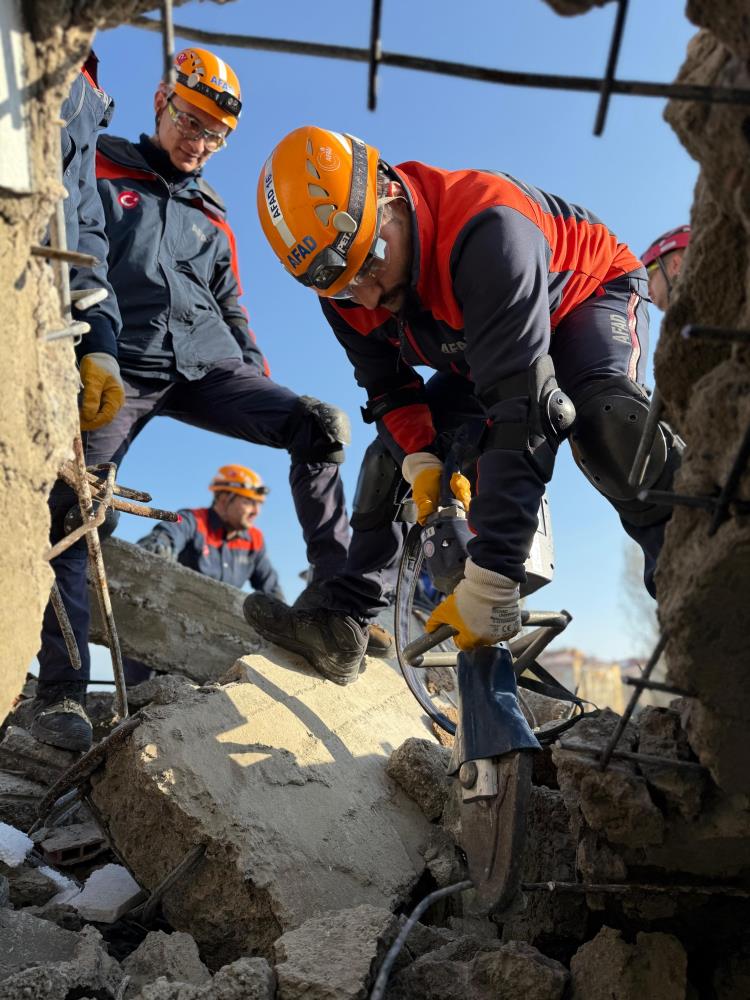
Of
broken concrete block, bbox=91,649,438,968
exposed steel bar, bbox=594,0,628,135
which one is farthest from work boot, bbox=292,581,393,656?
exposed steel bar, bbox=594,0,628,135

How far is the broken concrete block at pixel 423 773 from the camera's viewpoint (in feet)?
11.1

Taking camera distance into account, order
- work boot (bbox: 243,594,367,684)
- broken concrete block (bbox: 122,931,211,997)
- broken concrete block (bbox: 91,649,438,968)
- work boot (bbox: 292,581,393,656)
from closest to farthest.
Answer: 1. broken concrete block (bbox: 122,931,211,997)
2. broken concrete block (bbox: 91,649,438,968)
3. work boot (bbox: 243,594,367,684)
4. work boot (bbox: 292,581,393,656)

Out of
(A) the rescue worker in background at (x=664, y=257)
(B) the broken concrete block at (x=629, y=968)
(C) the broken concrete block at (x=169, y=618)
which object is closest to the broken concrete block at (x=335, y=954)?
(B) the broken concrete block at (x=629, y=968)

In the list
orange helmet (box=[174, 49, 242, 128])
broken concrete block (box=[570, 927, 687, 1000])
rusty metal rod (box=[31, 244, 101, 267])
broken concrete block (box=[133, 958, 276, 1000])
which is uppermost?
orange helmet (box=[174, 49, 242, 128])

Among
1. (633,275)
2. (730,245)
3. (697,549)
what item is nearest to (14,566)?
(697,549)

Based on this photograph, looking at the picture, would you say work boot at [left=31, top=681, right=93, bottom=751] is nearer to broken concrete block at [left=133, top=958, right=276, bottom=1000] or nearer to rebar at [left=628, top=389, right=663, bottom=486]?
broken concrete block at [left=133, top=958, right=276, bottom=1000]

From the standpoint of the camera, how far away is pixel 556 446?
2834mm

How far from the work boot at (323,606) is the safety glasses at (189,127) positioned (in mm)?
2215

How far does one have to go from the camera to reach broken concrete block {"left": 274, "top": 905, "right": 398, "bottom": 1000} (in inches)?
84.5

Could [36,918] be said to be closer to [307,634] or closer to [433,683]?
[307,634]

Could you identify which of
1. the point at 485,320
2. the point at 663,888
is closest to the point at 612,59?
the point at 485,320

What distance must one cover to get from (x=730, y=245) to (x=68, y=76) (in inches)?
50.5

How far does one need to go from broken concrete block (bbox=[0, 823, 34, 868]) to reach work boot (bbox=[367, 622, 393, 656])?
1.79m

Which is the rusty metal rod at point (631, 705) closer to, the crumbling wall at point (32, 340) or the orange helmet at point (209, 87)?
the crumbling wall at point (32, 340)
